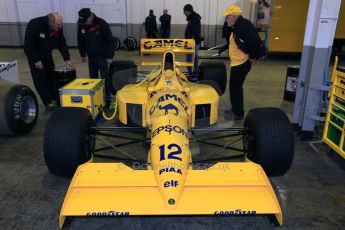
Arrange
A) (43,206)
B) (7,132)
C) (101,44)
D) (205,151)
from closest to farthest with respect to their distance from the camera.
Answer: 1. (43,206)
2. (205,151)
3. (7,132)
4. (101,44)

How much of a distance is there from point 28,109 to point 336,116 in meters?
4.37

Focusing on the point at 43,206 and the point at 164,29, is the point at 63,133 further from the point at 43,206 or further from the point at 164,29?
the point at 164,29

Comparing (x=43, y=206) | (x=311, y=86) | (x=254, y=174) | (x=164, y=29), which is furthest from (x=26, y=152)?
(x=164, y=29)

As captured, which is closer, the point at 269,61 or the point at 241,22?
the point at 241,22

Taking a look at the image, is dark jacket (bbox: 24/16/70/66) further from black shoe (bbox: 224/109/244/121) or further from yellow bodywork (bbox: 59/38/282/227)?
yellow bodywork (bbox: 59/38/282/227)

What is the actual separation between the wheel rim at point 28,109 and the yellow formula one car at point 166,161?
61 cm

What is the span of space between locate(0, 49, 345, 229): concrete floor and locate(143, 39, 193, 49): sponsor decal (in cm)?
249

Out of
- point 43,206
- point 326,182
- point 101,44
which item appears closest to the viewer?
point 43,206

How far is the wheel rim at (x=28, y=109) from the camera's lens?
16.3ft

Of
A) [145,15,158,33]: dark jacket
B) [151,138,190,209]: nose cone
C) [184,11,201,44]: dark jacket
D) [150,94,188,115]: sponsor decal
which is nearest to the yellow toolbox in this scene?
[150,94,188,115]: sponsor decal

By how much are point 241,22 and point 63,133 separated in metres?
3.19

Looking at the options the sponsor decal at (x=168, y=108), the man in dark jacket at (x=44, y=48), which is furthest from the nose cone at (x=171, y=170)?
the man in dark jacket at (x=44, y=48)

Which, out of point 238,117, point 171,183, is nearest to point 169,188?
point 171,183

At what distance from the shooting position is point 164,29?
1448cm
